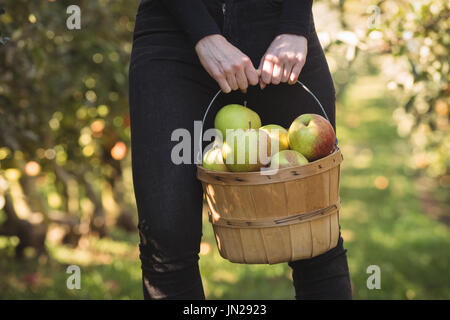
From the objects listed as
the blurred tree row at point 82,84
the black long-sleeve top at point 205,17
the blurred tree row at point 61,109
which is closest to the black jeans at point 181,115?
the black long-sleeve top at point 205,17

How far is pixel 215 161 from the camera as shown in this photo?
56.8 inches

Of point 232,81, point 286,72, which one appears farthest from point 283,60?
point 232,81

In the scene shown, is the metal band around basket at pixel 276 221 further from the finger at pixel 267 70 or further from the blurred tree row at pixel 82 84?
the blurred tree row at pixel 82 84

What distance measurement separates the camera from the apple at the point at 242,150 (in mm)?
1416

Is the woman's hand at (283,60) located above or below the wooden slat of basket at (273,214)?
above

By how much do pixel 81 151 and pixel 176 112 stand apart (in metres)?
1.83

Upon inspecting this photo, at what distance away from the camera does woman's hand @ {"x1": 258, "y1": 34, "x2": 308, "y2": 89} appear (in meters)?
1.48

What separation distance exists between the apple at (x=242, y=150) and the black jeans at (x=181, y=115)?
123 mm

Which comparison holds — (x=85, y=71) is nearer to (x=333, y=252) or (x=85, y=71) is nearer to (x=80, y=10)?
(x=80, y=10)

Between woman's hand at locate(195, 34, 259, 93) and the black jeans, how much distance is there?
Answer: 0.26ft

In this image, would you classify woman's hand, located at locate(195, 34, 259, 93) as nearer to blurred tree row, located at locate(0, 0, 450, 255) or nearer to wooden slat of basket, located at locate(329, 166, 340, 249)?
wooden slat of basket, located at locate(329, 166, 340, 249)

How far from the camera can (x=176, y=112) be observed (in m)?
1.47

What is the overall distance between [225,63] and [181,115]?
0.60 feet

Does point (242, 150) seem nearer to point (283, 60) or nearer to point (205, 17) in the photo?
point (283, 60)
